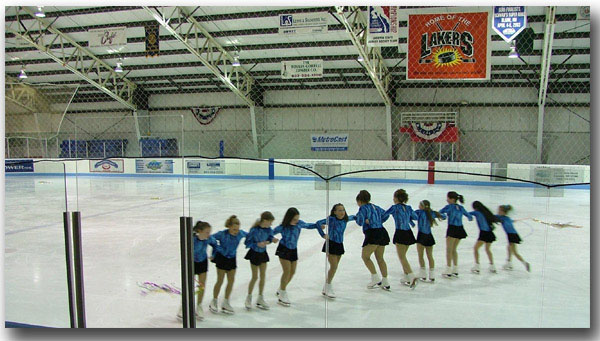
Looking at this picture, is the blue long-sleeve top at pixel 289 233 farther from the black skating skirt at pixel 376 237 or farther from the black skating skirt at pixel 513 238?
the black skating skirt at pixel 513 238

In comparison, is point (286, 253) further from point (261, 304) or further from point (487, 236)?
point (487, 236)

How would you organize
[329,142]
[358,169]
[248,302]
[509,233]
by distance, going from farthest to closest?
[329,142], [358,169], [509,233], [248,302]

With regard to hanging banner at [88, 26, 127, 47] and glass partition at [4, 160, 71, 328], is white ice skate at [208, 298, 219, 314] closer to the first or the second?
glass partition at [4, 160, 71, 328]

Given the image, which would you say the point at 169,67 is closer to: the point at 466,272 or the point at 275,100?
the point at 275,100

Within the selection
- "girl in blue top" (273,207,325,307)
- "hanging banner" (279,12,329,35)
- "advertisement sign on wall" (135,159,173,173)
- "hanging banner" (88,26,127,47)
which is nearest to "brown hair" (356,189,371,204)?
"girl in blue top" (273,207,325,307)

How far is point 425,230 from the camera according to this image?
13.0ft

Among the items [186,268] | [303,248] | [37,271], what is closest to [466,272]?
[303,248]

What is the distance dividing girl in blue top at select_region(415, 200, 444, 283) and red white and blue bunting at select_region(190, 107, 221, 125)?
606 inches

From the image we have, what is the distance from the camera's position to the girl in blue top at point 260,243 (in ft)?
10.7

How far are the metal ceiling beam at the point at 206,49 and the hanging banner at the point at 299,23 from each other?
488 centimetres

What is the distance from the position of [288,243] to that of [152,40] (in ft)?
37.9

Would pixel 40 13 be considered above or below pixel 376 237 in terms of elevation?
above

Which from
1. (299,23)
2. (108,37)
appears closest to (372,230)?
(299,23)

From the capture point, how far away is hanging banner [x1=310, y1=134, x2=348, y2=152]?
1753 centimetres
